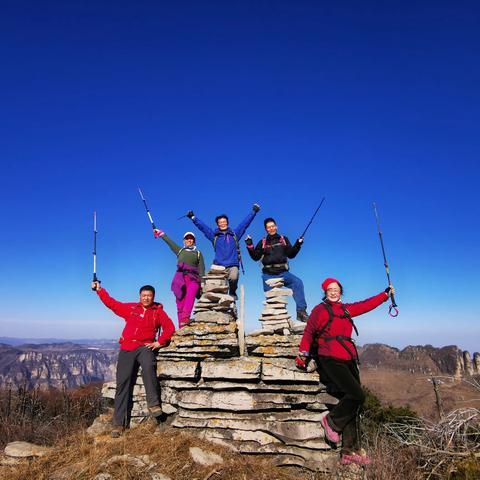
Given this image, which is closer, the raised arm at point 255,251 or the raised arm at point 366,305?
the raised arm at point 366,305

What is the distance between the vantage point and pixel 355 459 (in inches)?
254

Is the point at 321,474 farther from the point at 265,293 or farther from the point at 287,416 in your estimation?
the point at 265,293

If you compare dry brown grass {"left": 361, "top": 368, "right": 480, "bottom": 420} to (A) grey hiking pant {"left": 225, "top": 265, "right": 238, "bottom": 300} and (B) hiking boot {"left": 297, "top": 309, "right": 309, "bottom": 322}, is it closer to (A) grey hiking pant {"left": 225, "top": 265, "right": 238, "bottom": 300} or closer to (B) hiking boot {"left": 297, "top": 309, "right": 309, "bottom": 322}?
(B) hiking boot {"left": 297, "top": 309, "right": 309, "bottom": 322}

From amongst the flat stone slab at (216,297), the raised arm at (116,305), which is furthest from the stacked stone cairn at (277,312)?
the raised arm at (116,305)

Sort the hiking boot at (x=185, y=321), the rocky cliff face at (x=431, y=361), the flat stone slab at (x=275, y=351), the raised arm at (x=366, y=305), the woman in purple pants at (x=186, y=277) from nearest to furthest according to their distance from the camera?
the raised arm at (x=366, y=305) < the flat stone slab at (x=275, y=351) < the hiking boot at (x=185, y=321) < the woman in purple pants at (x=186, y=277) < the rocky cliff face at (x=431, y=361)

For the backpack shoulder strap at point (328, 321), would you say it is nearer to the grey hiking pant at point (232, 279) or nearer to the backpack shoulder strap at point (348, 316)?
the backpack shoulder strap at point (348, 316)

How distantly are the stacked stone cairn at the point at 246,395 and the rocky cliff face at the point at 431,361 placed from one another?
78047mm

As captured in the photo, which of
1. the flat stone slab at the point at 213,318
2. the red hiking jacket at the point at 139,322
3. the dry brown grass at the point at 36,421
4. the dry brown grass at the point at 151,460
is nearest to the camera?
the dry brown grass at the point at 151,460

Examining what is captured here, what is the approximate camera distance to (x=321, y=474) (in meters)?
6.59

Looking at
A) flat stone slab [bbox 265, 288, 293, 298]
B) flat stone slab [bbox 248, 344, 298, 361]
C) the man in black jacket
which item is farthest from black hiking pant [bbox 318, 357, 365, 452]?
the man in black jacket

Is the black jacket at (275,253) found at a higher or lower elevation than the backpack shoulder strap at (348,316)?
higher

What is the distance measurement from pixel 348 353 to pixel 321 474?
2297 millimetres

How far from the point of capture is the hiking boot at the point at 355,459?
6.39 meters

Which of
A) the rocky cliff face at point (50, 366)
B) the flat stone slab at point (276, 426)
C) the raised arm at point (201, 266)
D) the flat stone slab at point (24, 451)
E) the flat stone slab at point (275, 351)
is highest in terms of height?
the raised arm at point (201, 266)
